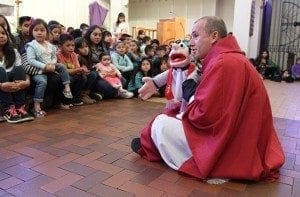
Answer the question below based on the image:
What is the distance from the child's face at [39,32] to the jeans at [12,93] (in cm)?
47

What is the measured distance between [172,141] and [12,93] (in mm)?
2052

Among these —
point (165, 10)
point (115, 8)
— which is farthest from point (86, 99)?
point (165, 10)

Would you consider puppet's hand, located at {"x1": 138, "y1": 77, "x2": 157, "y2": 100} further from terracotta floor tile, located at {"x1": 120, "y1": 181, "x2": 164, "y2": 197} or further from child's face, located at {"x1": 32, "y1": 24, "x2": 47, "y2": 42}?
child's face, located at {"x1": 32, "y1": 24, "x2": 47, "y2": 42}

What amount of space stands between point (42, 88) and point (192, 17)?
745cm

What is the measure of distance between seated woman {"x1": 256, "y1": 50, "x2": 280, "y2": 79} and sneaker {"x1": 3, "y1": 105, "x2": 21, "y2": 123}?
694 centimetres

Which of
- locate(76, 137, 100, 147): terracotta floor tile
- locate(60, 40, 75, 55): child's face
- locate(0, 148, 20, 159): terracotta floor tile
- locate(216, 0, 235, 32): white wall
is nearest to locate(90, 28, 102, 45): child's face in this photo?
locate(60, 40, 75, 55): child's face

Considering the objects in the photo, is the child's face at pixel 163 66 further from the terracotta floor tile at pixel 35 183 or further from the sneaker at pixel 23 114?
the terracotta floor tile at pixel 35 183

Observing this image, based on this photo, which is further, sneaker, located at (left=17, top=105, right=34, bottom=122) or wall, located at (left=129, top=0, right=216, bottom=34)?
wall, located at (left=129, top=0, right=216, bottom=34)

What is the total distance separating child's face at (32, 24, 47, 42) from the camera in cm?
386

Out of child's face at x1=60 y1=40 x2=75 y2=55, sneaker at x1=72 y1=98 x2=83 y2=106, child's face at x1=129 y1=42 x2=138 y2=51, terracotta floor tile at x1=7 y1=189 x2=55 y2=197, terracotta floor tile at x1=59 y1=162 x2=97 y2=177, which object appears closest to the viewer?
terracotta floor tile at x1=7 y1=189 x2=55 y2=197

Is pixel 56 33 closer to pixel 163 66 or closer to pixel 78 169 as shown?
pixel 163 66

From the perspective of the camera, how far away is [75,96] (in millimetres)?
4488

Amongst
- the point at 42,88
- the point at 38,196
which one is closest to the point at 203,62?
the point at 38,196

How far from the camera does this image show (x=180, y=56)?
251cm
